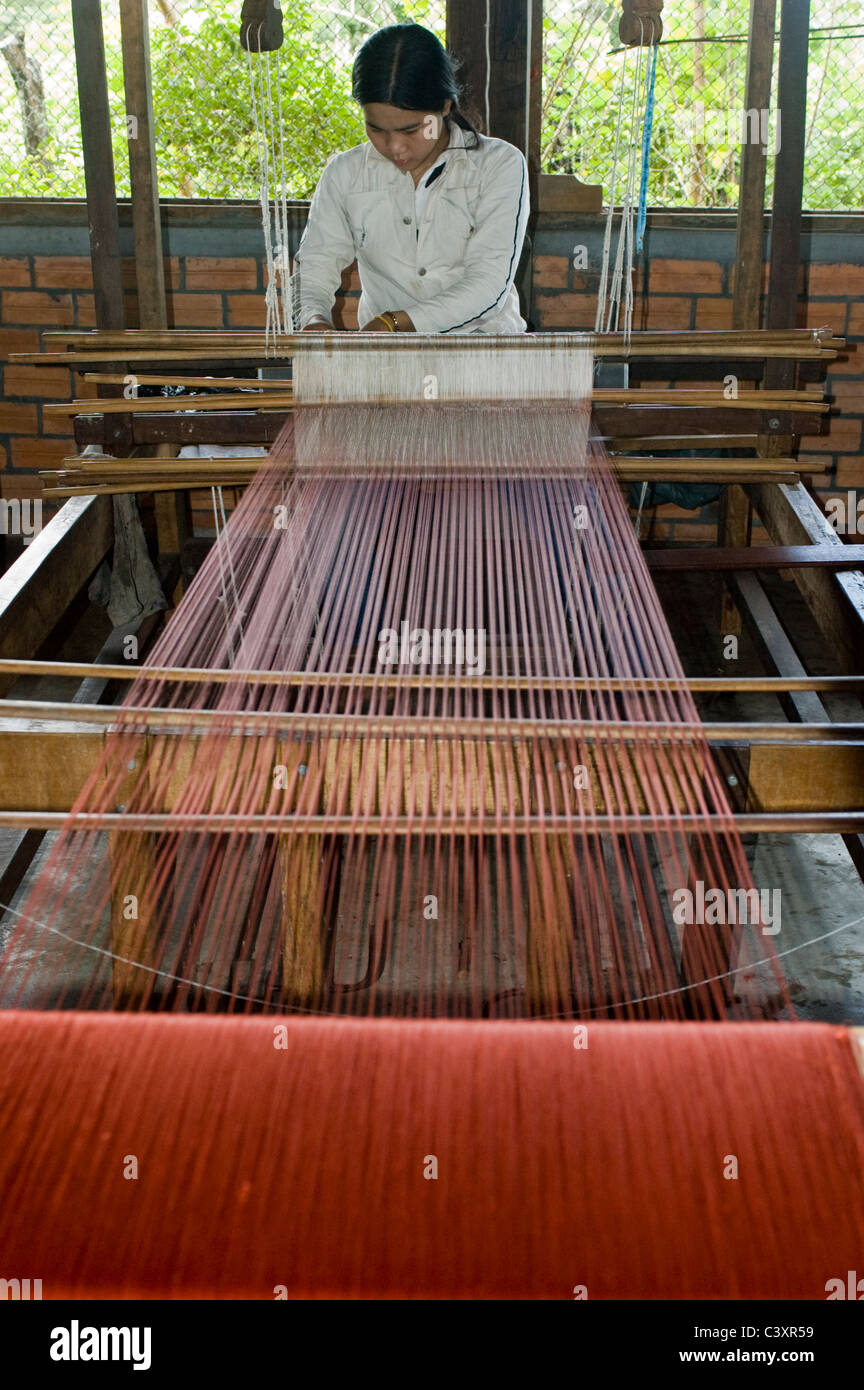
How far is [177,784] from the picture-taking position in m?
0.97

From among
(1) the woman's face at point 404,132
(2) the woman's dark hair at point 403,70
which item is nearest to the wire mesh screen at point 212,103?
(1) the woman's face at point 404,132

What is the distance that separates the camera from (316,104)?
4.60 meters

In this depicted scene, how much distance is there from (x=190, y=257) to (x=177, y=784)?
3.00 m

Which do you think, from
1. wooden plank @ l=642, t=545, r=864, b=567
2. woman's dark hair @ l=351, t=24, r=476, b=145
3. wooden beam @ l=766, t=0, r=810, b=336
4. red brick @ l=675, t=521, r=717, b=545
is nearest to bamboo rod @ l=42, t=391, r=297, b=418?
wooden plank @ l=642, t=545, r=864, b=567

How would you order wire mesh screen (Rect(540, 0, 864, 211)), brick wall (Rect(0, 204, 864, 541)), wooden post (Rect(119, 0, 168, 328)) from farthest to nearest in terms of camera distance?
wire mesh screen (Rect(540, 0, 864, 211))
brick wall (Rect(0, 204, 864, 541))
wooden post (Rect(119, 0, 168, 328))

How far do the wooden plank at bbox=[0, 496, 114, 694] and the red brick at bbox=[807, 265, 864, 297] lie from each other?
2.50 meters

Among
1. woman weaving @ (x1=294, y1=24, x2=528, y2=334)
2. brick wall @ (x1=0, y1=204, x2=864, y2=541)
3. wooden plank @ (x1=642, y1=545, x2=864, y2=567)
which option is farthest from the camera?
brick wall @ (x1=0, y1=204, x2=864, y2=541)

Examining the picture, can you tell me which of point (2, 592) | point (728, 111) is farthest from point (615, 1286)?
point (728, 111)

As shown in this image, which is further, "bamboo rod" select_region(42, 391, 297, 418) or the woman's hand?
the woman's hand

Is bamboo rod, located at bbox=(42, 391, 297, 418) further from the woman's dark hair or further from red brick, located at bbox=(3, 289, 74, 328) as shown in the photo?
red brick, located at bbox=(3, 289, 74, 328)

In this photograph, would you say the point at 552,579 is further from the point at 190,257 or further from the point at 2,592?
the point at 190,257

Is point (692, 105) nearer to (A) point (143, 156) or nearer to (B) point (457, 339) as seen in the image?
(A) point (143, 156)

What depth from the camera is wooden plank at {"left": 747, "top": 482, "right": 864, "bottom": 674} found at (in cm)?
164

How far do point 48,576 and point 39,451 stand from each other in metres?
2.24
